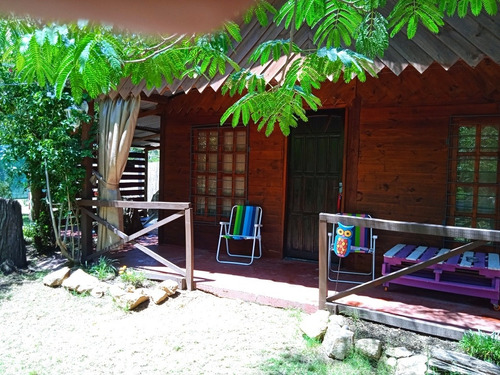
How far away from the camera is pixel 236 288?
444cm

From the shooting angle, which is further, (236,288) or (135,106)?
(135,106)

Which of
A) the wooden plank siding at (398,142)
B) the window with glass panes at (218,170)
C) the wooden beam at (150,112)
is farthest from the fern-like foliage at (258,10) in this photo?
the wooden beam at (150,112)

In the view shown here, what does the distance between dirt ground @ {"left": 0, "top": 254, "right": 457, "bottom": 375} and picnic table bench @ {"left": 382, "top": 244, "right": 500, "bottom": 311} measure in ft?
2.86

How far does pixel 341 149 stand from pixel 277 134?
3.19ft

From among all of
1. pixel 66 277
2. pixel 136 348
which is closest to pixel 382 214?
pixel 136 348

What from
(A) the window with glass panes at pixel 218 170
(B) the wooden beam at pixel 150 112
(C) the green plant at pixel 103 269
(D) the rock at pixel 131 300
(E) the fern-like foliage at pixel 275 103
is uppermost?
(B) the wooden beam at pixel 150 112

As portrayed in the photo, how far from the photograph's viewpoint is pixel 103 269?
5.07 meters

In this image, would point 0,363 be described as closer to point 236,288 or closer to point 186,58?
point 236,288

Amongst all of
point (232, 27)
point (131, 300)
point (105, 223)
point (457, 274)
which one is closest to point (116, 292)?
point (131, 300)

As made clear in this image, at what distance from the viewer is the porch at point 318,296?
3.46 metres

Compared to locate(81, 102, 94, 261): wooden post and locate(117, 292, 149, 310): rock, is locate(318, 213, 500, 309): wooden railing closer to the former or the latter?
locate(117, 292, 149, 310): rock

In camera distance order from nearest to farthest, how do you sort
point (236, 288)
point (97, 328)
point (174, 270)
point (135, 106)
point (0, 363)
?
1. point (0, 363)
2. point (97, 328)
3. point (236, 288)
4. point (174, 270)
5. point (135, 106)

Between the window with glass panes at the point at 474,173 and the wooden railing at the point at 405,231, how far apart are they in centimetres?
126

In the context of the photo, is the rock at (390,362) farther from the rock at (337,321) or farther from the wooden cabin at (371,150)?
the wooden cabin at (371,150)
